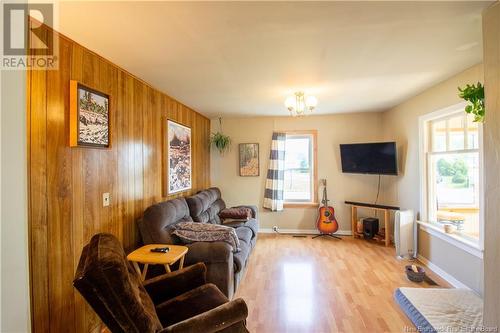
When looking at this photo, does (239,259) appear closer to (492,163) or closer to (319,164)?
(492,163)

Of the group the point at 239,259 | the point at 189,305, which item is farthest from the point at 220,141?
the point at 189,305

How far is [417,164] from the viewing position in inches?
143

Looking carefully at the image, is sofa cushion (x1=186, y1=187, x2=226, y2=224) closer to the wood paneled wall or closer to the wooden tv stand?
the wood paneled wall

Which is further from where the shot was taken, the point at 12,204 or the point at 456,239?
the point at 456,239

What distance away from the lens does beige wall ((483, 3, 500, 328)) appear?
152 centimetres

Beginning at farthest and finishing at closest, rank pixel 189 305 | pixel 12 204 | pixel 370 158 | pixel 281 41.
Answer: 1. pixel 370 158
2. pixel 281 41
3. pixel 189 305
4. pixel 12 204

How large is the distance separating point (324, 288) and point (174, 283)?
1.74 metres

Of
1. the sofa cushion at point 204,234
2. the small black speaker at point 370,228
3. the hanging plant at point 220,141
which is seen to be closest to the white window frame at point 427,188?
the small black speaker at point 370,228

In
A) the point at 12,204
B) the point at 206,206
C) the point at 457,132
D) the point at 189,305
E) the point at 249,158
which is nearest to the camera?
the point at 12,204

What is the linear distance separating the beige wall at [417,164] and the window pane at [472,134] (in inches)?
10.4

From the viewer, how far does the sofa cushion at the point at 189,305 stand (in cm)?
164

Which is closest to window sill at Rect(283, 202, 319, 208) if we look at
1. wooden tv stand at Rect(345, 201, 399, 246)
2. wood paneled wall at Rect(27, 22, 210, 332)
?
wooden tv stand at Rect(345, 201, 399, 246)

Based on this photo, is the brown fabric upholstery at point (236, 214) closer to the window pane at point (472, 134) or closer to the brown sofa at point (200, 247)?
the brown sofa at point (200, 247)

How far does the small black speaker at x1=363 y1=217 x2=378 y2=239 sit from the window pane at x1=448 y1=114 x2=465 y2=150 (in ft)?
6.17
